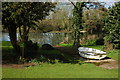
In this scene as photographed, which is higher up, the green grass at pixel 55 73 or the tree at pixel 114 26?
the tree at pixel 114 26

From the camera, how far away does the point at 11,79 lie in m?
7.80

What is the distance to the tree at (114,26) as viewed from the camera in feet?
63.5

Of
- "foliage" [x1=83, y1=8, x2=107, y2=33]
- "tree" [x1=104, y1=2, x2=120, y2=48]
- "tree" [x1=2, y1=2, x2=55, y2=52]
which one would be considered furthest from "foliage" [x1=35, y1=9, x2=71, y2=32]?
"tree" [x1=2, y1=2, x2=55, y2=52]

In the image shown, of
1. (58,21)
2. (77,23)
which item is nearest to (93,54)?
(77,23)

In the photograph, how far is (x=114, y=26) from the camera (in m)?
19.4

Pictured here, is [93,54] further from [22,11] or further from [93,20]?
[93,20]

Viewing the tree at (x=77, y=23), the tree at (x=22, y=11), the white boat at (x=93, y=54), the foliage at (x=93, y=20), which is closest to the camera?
the tree at (x=22, y=11)

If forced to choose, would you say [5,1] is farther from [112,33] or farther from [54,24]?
[54,24]

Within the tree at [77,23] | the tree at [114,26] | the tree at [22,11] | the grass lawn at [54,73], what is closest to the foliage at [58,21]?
the tree at [77,23]

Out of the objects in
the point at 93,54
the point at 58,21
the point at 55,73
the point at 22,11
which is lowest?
the point at 93,54

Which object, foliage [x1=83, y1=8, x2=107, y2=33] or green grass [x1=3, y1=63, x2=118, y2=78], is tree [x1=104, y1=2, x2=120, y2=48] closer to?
foliage [x1=83, y1=8, x2=107, y2=33]

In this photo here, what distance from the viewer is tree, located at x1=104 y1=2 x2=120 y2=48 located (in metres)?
19.4

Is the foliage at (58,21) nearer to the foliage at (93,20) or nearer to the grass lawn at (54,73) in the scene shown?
the foliage at (93,20)

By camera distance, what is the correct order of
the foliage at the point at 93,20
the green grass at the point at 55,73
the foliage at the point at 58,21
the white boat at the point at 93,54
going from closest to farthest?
the green grass at the point at 55,73 < the white boat at the point at 93,54 < the foliage at the point at 93,20 < the foliage at the point at 58,21
